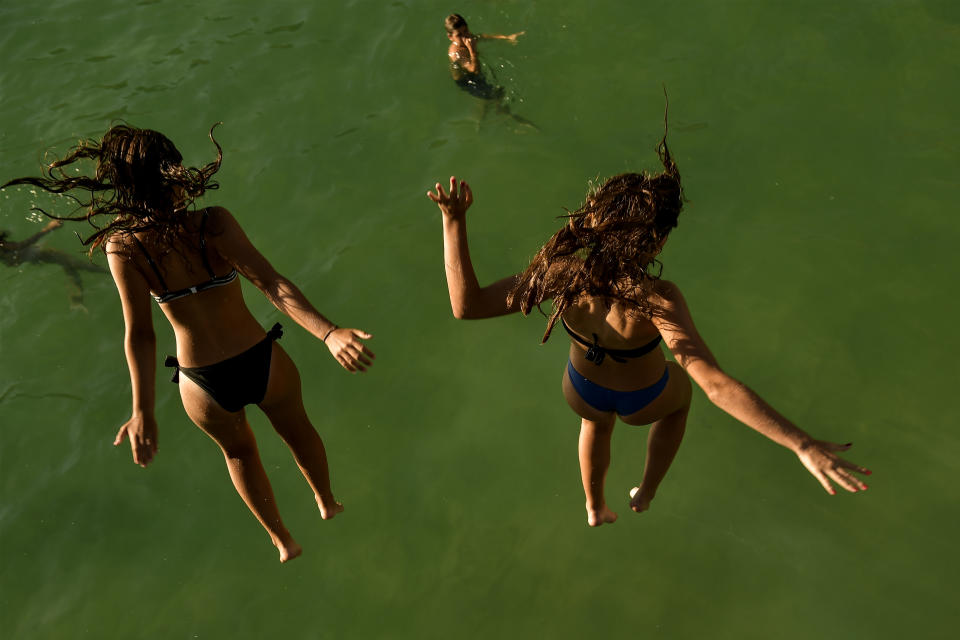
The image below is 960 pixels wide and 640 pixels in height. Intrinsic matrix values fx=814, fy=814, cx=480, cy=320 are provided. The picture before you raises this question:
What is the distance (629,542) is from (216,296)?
270 cm

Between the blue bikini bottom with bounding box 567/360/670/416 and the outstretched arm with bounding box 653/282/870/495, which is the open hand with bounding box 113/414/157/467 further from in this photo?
the outstretched arm with bounding box 653/282/870/495

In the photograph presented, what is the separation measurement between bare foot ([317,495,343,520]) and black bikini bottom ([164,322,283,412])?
103 centimetres

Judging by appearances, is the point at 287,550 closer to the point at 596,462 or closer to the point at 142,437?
the point at 142,437

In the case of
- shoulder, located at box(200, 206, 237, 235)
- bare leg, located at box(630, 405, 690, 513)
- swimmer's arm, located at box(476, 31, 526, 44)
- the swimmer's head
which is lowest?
bare leg, located at box(630, 405, 690, 513)

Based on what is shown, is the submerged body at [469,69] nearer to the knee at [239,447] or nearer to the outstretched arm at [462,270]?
the knee at [239,447]

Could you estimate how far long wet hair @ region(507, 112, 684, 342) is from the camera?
9.39ft

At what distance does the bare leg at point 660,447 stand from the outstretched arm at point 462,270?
45.4 inches

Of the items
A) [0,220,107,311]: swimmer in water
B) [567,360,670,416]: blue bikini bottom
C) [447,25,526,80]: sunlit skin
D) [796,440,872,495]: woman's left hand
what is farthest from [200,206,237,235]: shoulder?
[447,25,526,80]: sunlit skin

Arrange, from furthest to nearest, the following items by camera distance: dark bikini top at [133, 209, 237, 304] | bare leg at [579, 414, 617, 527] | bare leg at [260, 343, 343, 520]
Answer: bare leg at [579, 414, 617, 527] → bare leg at [260, 343, 343, 520] → dark bikini top at [133, 209, 237, 304]

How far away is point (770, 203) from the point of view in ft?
20.2

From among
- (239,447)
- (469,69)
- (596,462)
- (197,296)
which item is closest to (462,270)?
(197,296)

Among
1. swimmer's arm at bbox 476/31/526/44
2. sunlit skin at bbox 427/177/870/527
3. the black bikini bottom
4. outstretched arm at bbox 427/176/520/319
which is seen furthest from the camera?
swimmer's arm at bbox 476/31/526/44

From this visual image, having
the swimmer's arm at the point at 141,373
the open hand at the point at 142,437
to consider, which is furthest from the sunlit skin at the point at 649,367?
the open hand at the point at 142,437

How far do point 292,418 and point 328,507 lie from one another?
33.4 inches
